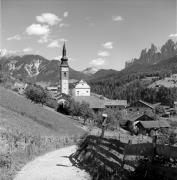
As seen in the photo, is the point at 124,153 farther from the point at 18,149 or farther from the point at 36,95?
the point at 36,95

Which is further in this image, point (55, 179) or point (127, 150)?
point (127, 150)

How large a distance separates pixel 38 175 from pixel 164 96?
170889 millimetres

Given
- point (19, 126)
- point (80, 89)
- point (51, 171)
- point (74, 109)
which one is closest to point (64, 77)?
point (80, 89)

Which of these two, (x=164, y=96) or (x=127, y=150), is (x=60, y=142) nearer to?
(x=127, y=150)

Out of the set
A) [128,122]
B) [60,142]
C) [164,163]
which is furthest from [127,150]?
[128,122]

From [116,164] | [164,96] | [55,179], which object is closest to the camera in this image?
[55,179]

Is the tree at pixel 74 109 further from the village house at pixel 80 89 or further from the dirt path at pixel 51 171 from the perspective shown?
the village house at pixel 80 89

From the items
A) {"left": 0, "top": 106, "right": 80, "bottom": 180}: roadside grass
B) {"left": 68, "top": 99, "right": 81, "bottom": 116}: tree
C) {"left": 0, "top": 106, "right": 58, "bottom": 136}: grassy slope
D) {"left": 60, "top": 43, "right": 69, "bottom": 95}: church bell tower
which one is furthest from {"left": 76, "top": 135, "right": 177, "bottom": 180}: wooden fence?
{"left": 60, "top": 43, "right": 69, "bottom": 95}: church bell tower

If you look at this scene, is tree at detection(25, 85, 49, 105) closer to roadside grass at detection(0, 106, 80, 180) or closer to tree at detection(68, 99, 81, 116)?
tree at detection(68, 99, 81, 116)

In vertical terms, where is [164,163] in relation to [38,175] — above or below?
above

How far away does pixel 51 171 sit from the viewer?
1563 cm

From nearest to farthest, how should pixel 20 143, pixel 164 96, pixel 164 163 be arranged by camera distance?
pixel 164 163
pixel 20 143
pixel 164 96

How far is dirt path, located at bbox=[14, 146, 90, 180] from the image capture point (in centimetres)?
1434

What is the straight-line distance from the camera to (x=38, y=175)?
14.8 metres
